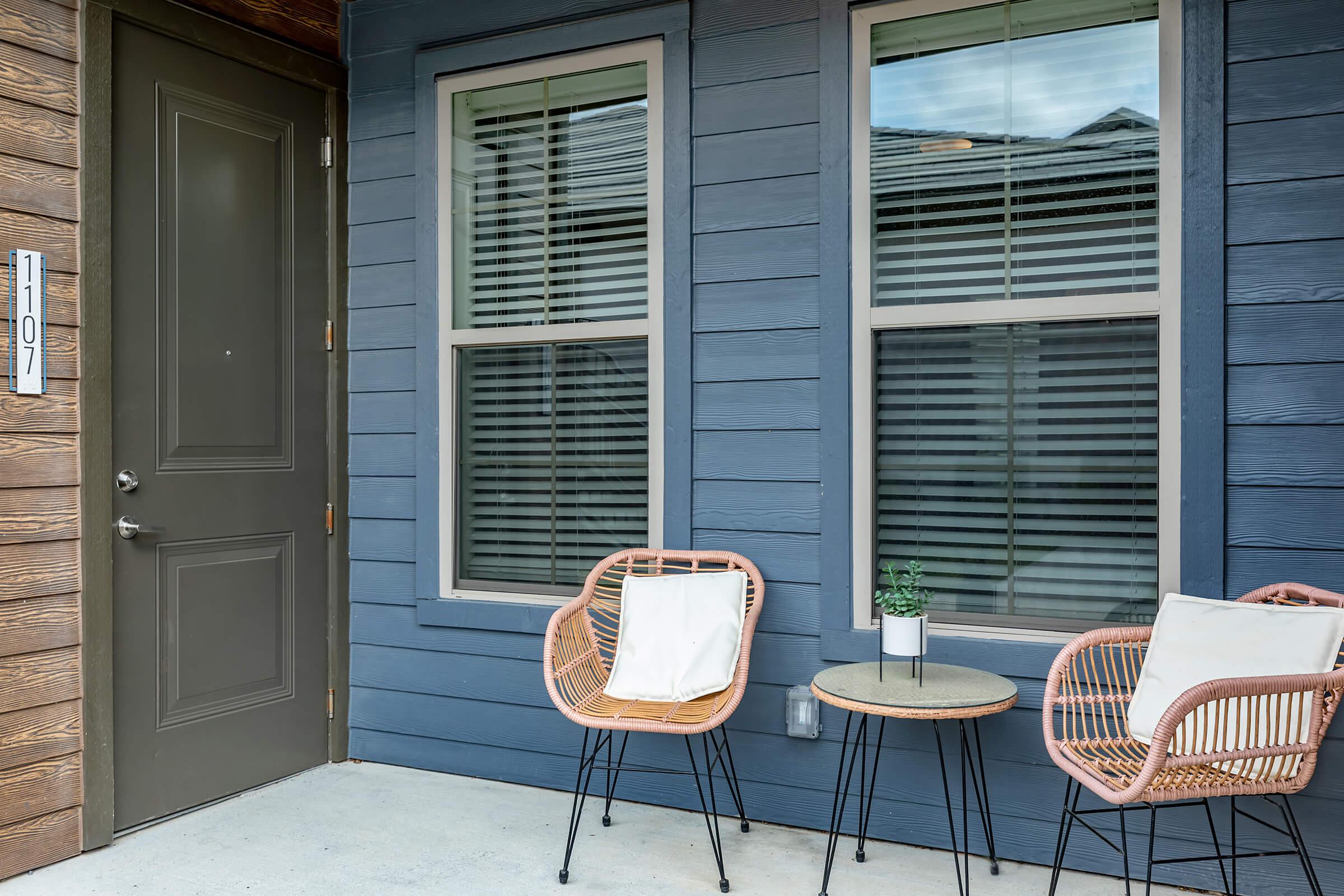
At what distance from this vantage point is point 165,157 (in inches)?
116

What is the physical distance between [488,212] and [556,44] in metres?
0.58

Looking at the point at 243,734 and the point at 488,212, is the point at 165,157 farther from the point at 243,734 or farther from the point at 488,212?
the point at 243,734

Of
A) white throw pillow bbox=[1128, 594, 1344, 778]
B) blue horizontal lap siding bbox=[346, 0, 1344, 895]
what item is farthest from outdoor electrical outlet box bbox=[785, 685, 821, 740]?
white throw pillow bbox=[1128, 594, 1344, 778]

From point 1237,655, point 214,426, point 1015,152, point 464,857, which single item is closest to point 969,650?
point 1237,655

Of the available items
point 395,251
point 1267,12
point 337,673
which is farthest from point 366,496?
point 1267,12

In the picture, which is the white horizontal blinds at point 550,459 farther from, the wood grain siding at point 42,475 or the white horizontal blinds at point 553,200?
the wood grain siding at point 42,475

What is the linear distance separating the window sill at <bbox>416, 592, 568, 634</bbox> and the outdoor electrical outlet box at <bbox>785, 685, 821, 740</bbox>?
0.79m

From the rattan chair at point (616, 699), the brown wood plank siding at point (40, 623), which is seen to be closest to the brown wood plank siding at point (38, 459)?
the brown wood plank siding at point (40, 623)

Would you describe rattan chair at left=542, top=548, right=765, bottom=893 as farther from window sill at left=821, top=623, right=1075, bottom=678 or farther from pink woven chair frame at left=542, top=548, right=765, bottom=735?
window sill at left=821, top=623, right=1075, bottom=678

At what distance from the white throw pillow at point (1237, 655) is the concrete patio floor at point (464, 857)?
597 millimetres

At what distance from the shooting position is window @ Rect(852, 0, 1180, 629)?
258cm

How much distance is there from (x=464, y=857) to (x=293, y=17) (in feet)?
8.74

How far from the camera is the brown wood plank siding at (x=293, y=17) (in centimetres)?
308

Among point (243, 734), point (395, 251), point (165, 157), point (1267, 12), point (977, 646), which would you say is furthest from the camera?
point (395, 251)
